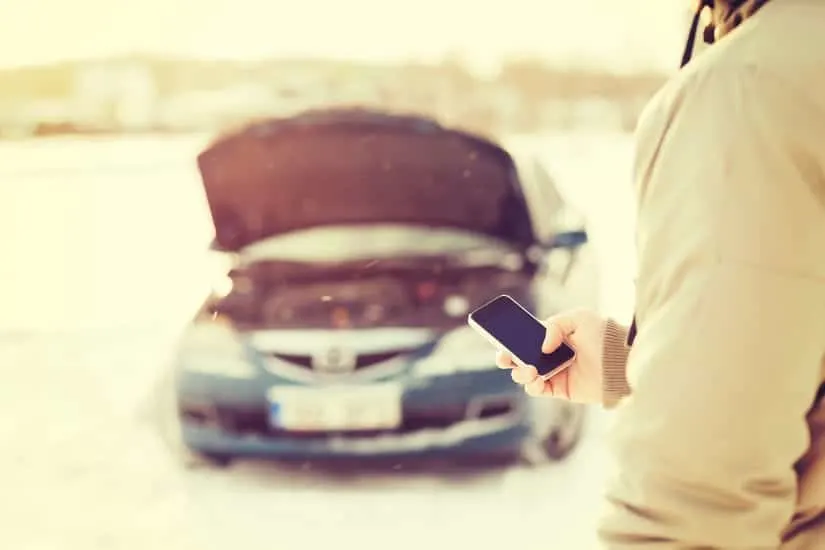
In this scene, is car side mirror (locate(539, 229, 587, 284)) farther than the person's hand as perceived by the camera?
Yes

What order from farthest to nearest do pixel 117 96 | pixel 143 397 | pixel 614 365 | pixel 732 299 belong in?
pixel 143 397 < pixel 117 96 < pixel 614 365 < pixel 732 299

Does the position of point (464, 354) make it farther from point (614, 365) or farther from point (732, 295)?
point (732, 295)

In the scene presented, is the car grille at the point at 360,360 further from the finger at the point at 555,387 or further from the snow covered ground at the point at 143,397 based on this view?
the finger at the point at 555,387

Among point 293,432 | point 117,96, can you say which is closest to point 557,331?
point 293,432

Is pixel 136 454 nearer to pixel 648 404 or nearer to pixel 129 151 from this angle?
pixel 129 151

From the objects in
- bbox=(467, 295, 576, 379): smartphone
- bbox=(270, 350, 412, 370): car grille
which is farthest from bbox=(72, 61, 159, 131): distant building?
bbox=(467, 295, 576, 379): smartphone

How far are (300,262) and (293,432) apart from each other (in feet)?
0.88

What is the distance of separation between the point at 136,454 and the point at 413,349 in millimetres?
465

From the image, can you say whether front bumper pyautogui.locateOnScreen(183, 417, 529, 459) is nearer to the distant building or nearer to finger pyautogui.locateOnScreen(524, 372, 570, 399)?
the distant building

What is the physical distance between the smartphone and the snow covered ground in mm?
649

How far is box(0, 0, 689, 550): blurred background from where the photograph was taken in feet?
4.65

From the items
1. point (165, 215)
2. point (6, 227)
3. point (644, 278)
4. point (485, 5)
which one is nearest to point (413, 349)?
point (165, 215)

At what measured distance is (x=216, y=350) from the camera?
59.1 inches

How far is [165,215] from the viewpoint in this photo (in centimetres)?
145
